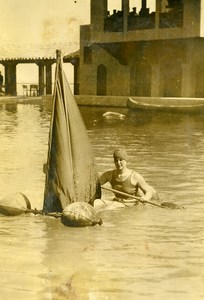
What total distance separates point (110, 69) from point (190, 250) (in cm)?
3365

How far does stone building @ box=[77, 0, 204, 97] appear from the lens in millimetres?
34844

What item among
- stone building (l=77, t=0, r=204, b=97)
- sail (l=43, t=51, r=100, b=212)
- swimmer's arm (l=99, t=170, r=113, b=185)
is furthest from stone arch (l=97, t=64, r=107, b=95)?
sail (l=43, t=51, r=100, b=212)

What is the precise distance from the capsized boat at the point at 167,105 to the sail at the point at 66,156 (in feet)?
74.0

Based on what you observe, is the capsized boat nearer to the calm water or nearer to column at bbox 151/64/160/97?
column at bbox 151/64/160/97

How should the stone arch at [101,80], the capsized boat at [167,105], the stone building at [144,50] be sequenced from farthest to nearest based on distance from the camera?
the stone arch at [101,80], the stone building at [144,50], the capsized boat at [167,105]

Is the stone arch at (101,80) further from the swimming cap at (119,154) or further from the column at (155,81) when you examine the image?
the swimming cap at (119,154)

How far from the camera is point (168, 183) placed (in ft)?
39.5

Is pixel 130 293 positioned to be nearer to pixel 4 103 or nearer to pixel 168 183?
pixel 168 183

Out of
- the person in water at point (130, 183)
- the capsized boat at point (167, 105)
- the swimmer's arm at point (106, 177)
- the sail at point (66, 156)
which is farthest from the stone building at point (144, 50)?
the sail at point (66, 156)

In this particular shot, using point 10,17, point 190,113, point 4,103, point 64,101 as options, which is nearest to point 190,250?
point 64,101

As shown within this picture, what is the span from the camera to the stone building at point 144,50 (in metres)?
34.8

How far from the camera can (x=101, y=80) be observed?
40.8m

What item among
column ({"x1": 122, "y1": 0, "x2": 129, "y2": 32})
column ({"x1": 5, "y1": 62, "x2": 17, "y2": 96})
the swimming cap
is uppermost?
column ({"x1": 122, "y1": 0, "x2": 129, "y2": 32})

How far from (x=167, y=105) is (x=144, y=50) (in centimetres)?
644
